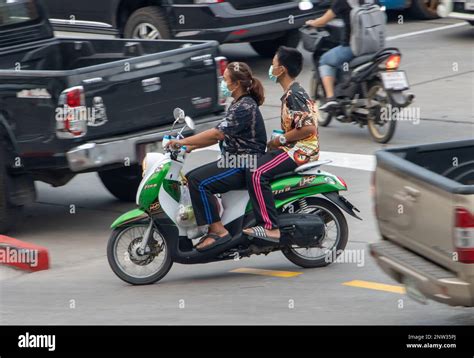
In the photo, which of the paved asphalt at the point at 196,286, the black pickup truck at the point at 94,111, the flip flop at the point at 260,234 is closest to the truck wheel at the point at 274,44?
the paved asphalt at the point at 196,286

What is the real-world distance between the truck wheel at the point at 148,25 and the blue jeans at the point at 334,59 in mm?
3332

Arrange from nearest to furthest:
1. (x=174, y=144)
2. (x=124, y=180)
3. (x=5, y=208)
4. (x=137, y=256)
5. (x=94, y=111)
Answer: (x=174, y=144) < (x=137, y=256) < (x=94, y=111) < (x=5, y=208) < (x=124, y=180)

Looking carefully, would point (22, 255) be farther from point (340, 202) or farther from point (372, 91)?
point (372, 91)

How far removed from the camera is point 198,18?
16297 mm

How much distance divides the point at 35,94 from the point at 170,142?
5.81 feet

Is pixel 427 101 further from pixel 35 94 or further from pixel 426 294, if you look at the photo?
pixel 426 294

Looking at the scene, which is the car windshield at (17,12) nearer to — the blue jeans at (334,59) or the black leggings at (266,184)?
the blue jeans at (334,59)

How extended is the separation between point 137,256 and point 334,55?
206 inches

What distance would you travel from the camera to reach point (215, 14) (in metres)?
16.2

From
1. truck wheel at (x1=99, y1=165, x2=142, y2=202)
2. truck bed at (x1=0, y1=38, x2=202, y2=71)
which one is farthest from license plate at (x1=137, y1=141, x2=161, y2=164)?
truck bed at (x1=0, y1=38, x2=202, y2=71)

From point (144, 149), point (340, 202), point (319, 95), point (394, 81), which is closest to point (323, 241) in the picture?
point (340, 202)

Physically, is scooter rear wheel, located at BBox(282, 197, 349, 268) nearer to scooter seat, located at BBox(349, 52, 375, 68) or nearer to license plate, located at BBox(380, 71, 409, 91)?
license plate, located at BBox(380, 71, 409, 91)

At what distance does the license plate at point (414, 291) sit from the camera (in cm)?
716

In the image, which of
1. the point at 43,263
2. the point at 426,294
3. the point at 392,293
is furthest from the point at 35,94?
the point at 426,294
